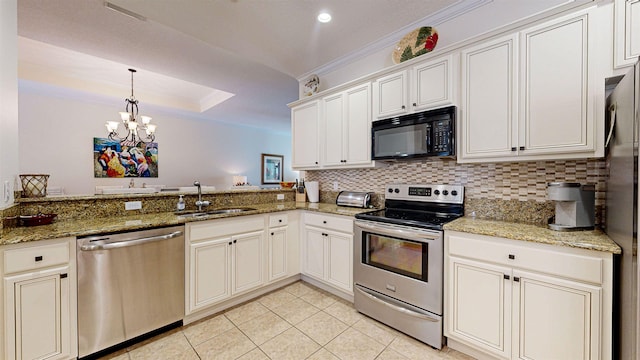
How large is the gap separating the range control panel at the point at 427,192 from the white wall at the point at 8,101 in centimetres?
292

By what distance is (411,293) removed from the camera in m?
1.90

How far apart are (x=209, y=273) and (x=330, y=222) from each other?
122 centimetres

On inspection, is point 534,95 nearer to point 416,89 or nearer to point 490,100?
point 490,100

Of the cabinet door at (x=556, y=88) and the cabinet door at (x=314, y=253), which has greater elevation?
the cabinet door at (x=556, y=88)

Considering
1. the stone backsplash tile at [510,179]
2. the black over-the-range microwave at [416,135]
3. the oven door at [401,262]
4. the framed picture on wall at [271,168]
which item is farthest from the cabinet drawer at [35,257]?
the framed picture on wall at [271,168]

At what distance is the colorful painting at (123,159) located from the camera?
191 inches

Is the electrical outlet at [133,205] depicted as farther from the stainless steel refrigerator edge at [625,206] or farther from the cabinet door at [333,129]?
the stainless steel refrigerator edge at [625,206]

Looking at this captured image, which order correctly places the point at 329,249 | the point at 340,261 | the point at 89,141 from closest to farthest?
the point at 340,261 < the point at 329,249 < the point at 89,141

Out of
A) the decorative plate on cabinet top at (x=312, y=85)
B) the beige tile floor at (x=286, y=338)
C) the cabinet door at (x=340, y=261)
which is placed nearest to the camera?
the beige tile floor at (x=286, y=338)

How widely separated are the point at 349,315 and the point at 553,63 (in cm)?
241

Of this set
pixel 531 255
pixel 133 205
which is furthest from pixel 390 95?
pixel 133 205

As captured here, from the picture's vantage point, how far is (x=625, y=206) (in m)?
1.14

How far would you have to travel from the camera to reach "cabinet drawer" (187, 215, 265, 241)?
2082 millimetres

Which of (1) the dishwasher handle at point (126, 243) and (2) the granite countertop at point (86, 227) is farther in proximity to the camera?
(1) the dishwasher handle at point (126, 243)
